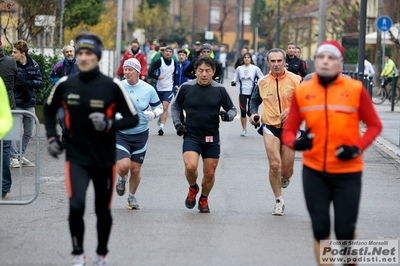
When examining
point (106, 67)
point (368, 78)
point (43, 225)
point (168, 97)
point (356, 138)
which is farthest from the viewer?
point (106, 67)

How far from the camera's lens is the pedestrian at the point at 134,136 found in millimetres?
10234

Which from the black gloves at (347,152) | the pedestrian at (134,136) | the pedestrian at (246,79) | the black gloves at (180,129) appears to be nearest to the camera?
the black gloves at (347,152)

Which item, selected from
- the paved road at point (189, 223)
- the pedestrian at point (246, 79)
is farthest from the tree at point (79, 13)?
the paved road at point (189, 223)

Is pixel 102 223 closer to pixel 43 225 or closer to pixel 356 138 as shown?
A: pixel 356 138

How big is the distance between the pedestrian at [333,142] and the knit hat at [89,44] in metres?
1.59

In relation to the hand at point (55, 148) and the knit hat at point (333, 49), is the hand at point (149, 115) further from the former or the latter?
the knit hat at point (333, 49)

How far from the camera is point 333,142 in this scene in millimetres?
6301

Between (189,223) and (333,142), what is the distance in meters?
3.62

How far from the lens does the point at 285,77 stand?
10.2m

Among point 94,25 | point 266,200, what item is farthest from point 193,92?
point 94,25

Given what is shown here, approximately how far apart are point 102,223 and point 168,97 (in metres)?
13.6

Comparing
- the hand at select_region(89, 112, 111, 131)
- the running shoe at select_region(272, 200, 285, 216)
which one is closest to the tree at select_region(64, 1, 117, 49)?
the running shoe at select_region(272, 200, 285, 216)

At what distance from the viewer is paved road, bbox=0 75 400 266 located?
26.4ft

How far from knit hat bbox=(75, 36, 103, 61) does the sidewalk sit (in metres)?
10.5
